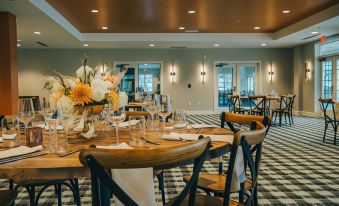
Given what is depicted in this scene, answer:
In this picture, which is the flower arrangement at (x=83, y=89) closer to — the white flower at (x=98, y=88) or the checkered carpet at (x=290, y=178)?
the white flower at (x=98, y=88)

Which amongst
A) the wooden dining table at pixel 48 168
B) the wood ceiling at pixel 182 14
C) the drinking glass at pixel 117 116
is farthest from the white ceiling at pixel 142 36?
the wooden dining table at pixel 48 168

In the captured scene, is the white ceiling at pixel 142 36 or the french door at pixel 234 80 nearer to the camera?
the white ceiling at pixel 142 36

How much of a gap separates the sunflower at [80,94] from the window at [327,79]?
10857 millimetres

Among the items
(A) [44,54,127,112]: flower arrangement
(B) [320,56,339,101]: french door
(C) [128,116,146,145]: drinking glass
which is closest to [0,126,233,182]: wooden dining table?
(C) [128,116,146,145]: drinking glass

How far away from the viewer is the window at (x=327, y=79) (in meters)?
10.9

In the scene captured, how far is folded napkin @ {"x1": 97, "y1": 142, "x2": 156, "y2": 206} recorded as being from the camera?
3.63 feet

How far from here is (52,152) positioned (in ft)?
4.95

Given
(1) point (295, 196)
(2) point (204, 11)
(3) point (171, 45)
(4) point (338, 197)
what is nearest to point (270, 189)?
(1) point (295, 196)

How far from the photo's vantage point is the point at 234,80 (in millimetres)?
13430

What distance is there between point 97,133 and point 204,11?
6.37m

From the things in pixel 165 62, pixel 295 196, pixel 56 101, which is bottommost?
pixel 295 196

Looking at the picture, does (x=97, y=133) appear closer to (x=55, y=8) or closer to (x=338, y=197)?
(x=338, y=197)

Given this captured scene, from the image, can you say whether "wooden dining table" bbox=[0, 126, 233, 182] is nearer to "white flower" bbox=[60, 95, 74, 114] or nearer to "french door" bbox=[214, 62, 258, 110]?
"white flower" bbox=[60, 95, 74, 114]

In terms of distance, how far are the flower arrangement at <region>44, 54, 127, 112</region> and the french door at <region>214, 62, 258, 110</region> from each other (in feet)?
37.8
